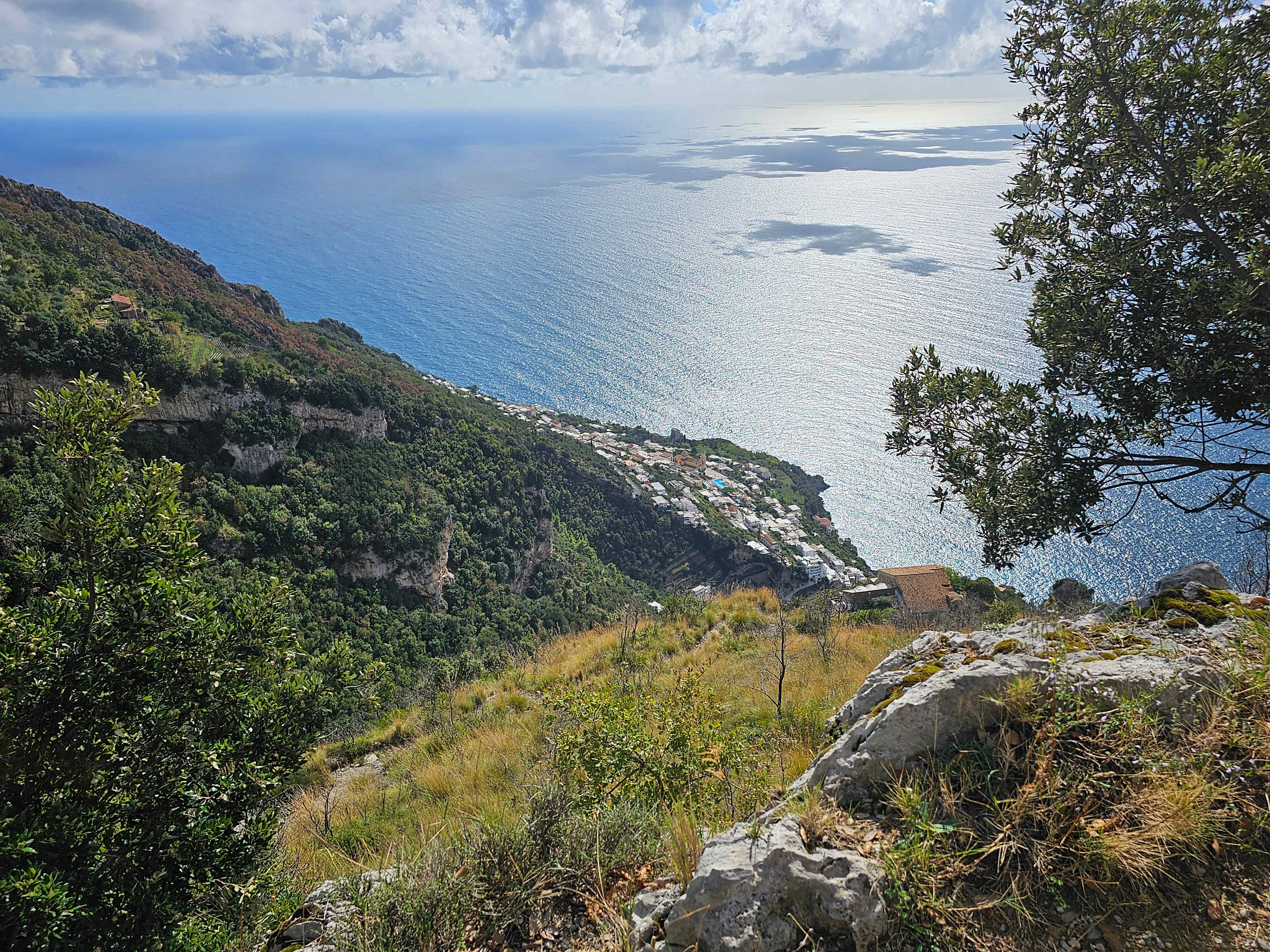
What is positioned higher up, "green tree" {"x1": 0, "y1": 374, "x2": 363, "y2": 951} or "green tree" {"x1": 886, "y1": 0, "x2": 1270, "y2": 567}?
"green tree" {"x1": 886, "y1": 0, "x2": 1270, "y2": 567}

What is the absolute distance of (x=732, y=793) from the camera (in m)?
3.03

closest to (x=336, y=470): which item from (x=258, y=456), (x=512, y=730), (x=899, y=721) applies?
(x=258, y=456)

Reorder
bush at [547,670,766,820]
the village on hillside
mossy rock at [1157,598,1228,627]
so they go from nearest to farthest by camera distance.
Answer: mossy rock at [1157,598,1228,627], bush at [547,670,766,820], the village on hillside

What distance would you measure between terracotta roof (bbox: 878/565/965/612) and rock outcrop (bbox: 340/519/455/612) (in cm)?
2287

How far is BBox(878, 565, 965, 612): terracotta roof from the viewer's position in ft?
72.1

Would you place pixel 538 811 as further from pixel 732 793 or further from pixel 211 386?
pixel 211 386

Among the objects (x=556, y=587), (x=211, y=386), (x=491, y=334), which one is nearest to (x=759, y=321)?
(x=491, y=334)

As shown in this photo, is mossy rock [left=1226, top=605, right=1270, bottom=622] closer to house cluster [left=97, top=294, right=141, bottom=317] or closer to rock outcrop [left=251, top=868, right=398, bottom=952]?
rock outcrop [left=251, top=868, right=398, bottom=952]

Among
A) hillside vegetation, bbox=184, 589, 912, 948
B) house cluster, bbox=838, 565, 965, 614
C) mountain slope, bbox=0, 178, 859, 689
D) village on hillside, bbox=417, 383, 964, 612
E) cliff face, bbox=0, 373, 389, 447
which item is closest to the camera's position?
hillside vegetation, bbox=184, 589, 912, 948

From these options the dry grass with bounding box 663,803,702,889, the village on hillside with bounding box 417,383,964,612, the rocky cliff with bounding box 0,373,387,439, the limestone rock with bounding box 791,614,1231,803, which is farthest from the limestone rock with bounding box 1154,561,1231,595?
the village on hillside with bounding box 417,383,964,612

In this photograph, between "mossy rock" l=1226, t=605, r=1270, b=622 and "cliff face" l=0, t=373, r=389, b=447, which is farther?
"cliff face" l=0, t=373, r=389, b=447

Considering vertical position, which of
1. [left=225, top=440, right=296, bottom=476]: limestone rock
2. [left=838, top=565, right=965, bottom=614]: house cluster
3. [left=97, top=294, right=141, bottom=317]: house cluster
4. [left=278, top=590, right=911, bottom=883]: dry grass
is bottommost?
[left=838, top=565, right=965, bottom=614]: house cluster

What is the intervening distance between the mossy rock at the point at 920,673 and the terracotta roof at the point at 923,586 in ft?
61.0

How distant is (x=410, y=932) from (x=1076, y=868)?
2724 mm
